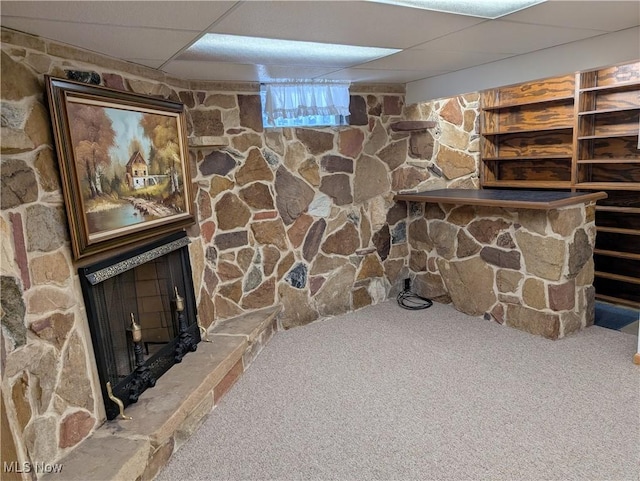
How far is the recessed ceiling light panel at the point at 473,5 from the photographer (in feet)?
5.42

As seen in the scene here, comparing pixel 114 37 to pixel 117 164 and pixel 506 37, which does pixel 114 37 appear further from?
pixel 506 37

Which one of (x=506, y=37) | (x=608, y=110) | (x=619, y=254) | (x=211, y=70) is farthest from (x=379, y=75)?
(x=619, y=254)

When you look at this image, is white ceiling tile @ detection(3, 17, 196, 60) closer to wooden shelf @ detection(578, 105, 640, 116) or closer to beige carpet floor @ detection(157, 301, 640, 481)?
beige carpet floor @ detection(157, 301, 640, 481)

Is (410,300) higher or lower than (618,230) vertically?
lower

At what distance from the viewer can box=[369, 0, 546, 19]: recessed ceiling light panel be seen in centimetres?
165

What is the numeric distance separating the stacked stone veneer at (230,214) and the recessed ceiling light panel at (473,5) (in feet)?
4.61

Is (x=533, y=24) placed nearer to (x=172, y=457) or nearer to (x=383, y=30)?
(x=383, y=30)

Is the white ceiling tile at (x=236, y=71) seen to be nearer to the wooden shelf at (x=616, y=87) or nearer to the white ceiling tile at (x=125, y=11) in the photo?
the white ceiling tile at (x=125, y=11)

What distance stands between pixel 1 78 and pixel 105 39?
0.43 m

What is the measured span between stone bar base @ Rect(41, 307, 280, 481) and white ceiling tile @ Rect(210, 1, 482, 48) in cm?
170

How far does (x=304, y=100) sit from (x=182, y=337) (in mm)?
1851

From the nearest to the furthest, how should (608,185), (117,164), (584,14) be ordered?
(584,14) < (117,164) < (608,185)

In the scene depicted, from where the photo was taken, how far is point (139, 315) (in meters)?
2.38

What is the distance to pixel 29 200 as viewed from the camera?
1666 millimetres
